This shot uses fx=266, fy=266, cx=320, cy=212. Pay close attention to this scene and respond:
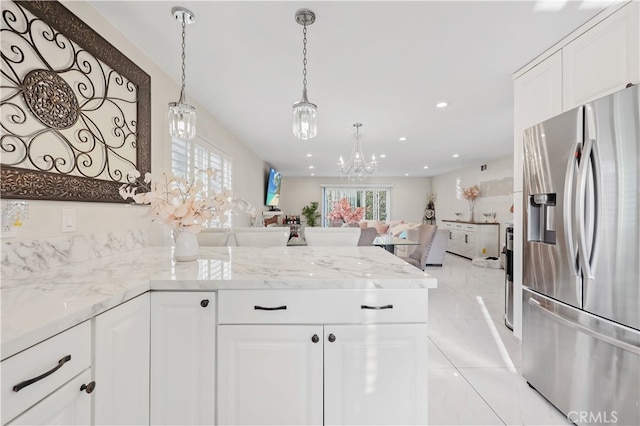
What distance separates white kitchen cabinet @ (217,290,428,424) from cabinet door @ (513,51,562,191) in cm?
190

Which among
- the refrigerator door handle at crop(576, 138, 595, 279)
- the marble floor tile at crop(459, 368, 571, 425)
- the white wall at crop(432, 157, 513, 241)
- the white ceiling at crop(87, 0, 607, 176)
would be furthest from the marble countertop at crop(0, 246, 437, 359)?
the white wall at crop(432, 157, 513, 241)

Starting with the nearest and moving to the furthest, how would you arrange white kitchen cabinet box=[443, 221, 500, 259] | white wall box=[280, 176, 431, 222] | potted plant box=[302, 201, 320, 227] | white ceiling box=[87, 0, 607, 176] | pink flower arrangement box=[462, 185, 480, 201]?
white ceiling box=[87, 0, 607, 176], white kitchen cabinet box=[443, 221, 500, 259], pink flower arrangement box=[462, 185, 480, 201], potted plant box=[302, 201, 320, 227], white wall box=[280, 176, 431, 222]

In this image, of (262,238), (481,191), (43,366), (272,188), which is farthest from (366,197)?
(43,366)

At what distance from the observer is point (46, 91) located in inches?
51.6

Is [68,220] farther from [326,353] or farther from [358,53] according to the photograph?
[358,53]

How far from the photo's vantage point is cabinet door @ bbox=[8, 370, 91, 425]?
680 millimetres

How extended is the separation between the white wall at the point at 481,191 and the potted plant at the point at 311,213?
4168 mm

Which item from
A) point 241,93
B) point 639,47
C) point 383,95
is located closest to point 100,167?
point 241,93

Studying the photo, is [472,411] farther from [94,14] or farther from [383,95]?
[94,14]

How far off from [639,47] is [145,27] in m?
2.96

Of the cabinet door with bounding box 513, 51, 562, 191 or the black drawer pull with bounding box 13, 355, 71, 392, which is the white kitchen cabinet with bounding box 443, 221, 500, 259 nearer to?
the cabinet door with bounding box 513, 51, 562, 191

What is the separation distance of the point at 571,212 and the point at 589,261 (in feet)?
0.87

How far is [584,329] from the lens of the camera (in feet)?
4.69

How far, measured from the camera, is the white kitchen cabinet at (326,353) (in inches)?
44.7
